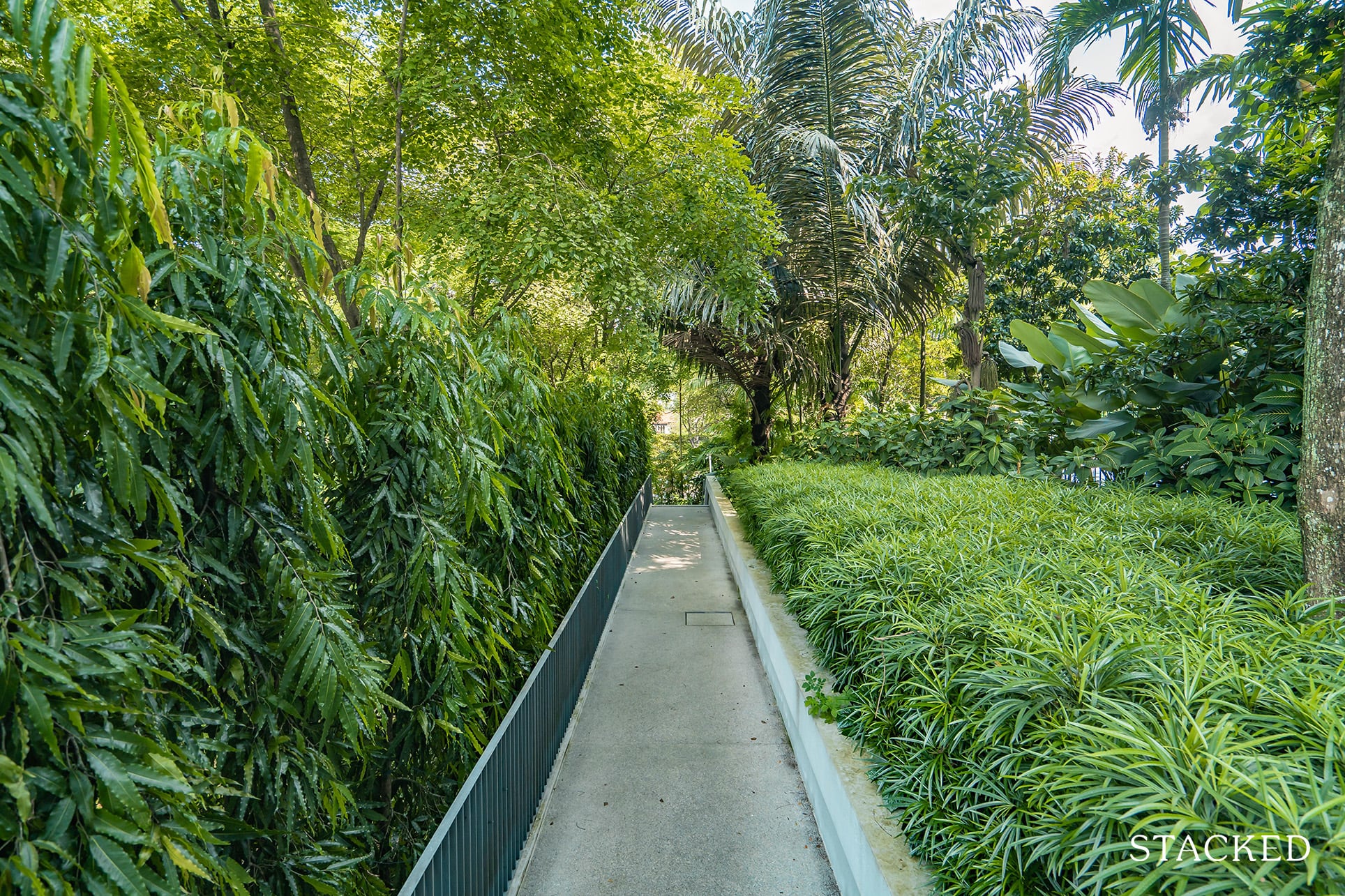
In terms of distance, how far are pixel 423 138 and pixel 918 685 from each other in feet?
19.0

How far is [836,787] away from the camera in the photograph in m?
2.34

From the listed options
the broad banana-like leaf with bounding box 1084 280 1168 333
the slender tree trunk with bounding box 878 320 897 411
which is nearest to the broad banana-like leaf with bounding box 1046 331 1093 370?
the broad banana-like leaf with bounding box 1084 280 1168 333

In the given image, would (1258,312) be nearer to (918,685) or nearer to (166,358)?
(918,685)

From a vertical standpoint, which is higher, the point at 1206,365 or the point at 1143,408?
the point at 1206,365

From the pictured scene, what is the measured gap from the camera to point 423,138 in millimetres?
5488

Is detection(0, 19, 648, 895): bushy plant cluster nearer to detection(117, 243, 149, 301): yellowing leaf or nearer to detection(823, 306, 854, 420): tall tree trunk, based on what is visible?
detection(117, 243, 149, 301): yellowing leaf

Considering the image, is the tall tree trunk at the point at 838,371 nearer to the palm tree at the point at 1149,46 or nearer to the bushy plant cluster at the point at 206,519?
the palm tree at the point at 1149,46

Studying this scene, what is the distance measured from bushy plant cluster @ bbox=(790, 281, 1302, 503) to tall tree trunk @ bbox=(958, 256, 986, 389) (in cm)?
45

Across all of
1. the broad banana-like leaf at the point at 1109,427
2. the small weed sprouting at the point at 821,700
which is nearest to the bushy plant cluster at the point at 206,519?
the small weed sprouting at the point at 821,700

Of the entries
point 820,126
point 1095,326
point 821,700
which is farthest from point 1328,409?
point 820,126

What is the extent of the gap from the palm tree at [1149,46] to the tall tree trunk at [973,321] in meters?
1.80

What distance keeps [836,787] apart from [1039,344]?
6.00 metres

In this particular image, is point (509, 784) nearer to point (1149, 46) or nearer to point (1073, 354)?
point (1073, 354)

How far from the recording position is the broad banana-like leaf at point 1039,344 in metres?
6.64
